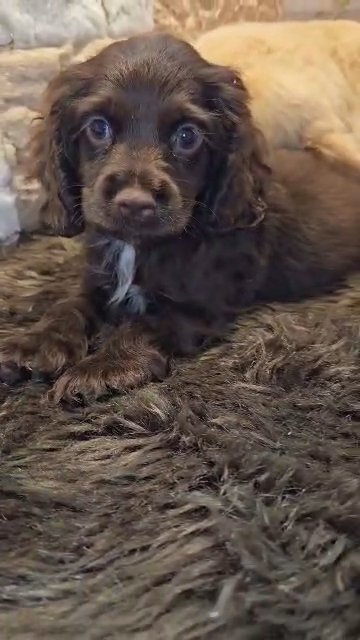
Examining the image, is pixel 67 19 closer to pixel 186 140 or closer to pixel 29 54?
pixel 29 54

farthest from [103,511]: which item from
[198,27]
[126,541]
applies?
[198,27]

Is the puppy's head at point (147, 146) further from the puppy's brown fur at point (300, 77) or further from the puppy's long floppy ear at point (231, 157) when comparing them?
the puppy's brown fur at point (300, 77)

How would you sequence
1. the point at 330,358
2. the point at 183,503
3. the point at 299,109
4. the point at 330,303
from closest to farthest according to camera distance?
1. the point at 183,503
2. the point at 330,358
3. the point at 330,303
4. the point at 299,109

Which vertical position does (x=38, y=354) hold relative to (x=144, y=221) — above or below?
below

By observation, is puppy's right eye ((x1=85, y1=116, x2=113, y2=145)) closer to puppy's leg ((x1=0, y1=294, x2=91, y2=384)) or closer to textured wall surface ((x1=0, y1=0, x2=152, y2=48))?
puppy's leg ((x1=0, y1=294, x2=91, y2=384))

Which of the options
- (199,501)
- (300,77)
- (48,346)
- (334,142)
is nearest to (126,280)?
(48,346)

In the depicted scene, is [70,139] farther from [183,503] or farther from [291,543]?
[291,543]

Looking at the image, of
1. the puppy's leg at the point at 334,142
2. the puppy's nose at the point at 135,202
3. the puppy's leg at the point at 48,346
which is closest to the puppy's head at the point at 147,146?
the puppy's nose at the point at 135,202

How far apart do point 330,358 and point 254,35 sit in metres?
1.03

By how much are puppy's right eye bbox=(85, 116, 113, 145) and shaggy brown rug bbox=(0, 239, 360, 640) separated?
0.38 metres

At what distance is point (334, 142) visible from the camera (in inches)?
79.1

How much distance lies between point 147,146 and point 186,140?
7 centimetres

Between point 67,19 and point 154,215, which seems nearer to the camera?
point 154,215

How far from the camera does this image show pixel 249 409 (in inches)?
50.8
